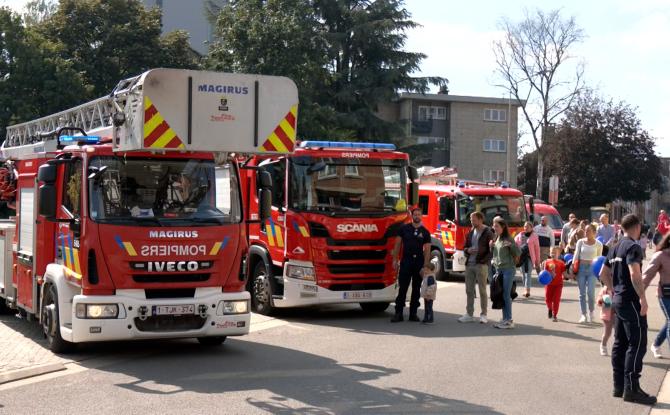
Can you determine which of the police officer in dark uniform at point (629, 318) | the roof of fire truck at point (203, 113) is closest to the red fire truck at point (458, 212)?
the roof of fire truck at point (203, 113)

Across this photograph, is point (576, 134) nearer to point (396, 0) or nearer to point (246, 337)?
point (396, 0)

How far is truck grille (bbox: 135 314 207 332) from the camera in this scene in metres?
9.77

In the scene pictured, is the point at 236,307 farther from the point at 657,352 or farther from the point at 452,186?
the point at 452,186

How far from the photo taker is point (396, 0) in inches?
1714

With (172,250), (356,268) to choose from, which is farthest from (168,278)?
(356,268)

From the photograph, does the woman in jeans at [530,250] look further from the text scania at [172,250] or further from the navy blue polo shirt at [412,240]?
the text scania at [172,250]

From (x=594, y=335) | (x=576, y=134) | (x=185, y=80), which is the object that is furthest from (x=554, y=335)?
(x=576, y=134)

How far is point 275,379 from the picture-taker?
9008mm

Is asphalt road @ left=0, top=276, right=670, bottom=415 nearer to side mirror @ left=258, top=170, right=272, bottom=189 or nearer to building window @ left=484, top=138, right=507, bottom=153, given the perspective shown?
side mirror @ left=258, top=170, right=272, bottom=189

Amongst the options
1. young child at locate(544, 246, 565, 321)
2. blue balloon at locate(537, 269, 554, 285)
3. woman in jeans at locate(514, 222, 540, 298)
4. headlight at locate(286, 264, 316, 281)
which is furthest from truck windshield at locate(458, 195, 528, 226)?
headlight at locate(286, 264, 316, 281)

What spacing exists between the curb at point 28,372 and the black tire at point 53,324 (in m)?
0.71

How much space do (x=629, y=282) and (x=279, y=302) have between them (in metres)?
6.90

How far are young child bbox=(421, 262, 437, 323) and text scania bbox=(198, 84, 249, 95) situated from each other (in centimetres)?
505

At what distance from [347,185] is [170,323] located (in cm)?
497
